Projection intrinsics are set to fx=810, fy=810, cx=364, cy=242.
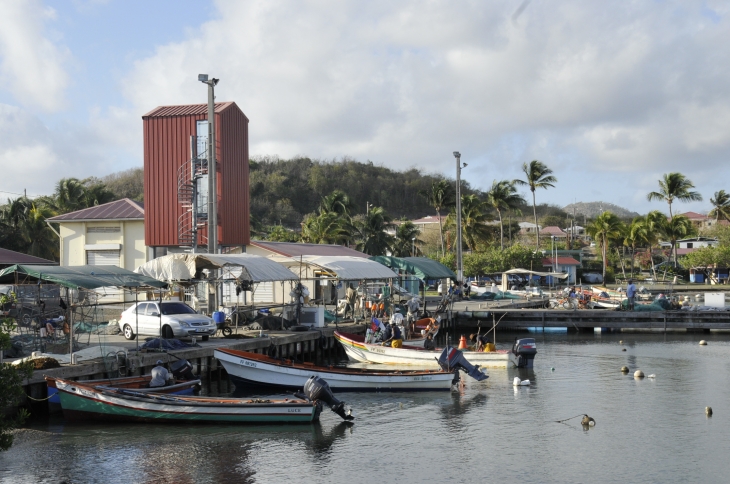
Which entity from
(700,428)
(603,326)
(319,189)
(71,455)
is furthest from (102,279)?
(319,189)

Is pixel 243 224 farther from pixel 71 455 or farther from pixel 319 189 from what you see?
pixel 319 189

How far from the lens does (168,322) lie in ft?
99.8

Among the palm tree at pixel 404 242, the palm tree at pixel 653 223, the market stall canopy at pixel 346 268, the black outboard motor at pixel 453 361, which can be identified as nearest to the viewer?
the black outboard motor at pixel 453 361

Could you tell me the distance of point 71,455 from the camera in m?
18.9

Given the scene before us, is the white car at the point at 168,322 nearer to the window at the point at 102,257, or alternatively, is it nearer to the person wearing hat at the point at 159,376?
the person wearing hat at the point at 159,376

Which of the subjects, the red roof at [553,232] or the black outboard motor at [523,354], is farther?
the red roof at [553,232]

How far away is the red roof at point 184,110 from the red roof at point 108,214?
6107mm

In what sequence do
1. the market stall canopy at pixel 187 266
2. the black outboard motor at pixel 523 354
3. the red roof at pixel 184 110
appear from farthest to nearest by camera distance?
the red roof at pixel 184 110, the black outboard motor at pixel 523 354, the market stall canopy at pixel 187 266

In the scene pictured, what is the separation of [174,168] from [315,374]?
25660mm

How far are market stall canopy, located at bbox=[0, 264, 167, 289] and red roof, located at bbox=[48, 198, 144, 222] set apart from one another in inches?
901

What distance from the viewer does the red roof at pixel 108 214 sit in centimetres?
5003

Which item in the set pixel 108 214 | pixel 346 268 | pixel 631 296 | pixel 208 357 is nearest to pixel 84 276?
pixel 208 357

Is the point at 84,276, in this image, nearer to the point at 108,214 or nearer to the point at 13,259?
the point at 13,259

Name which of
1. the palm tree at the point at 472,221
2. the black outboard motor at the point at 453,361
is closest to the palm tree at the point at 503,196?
the palm tree at the point at 472,221
